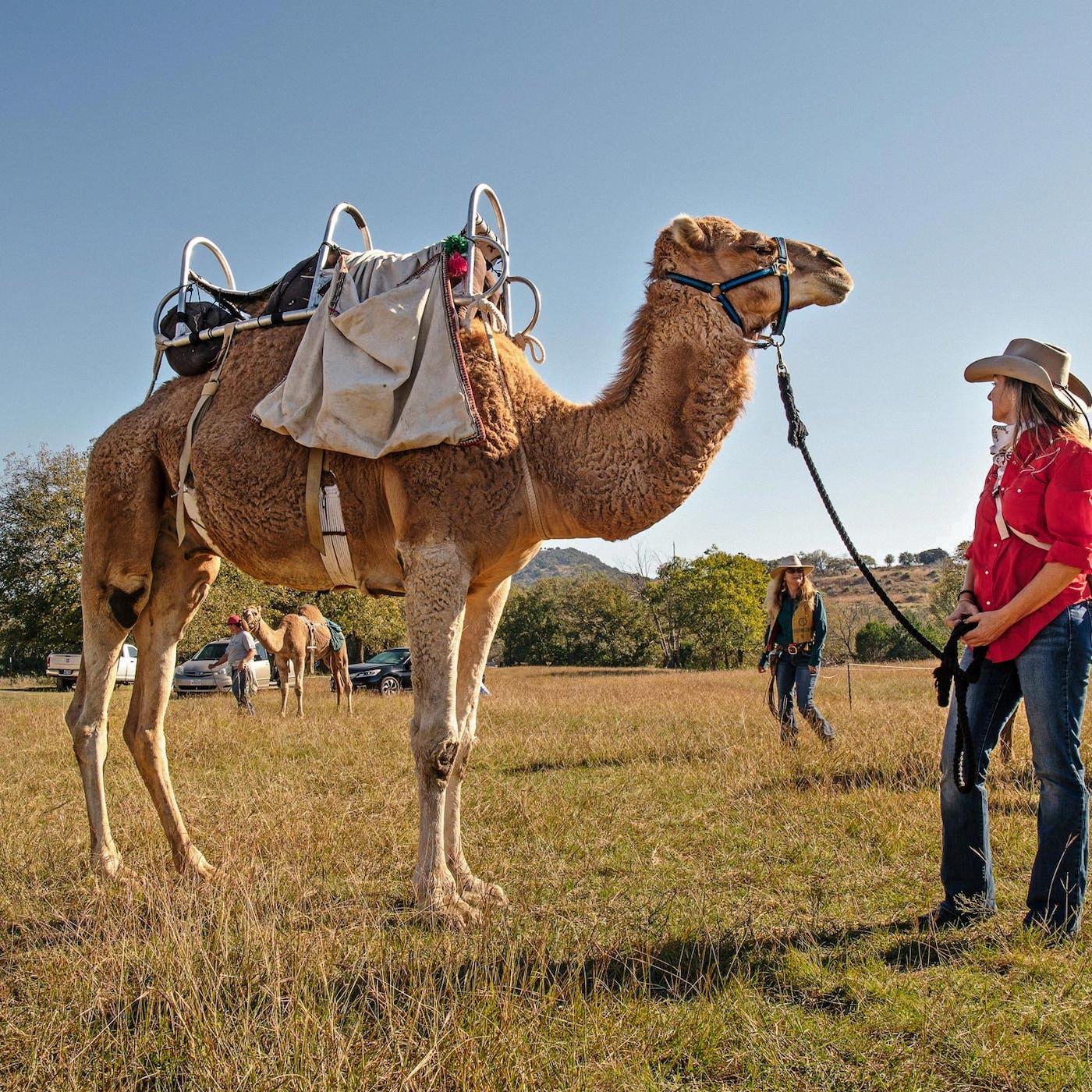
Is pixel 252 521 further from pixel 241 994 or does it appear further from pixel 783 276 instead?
pixel 783 276

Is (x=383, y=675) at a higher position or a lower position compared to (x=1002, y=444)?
lower

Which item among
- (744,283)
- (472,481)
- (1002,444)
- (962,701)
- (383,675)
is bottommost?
(383,675)

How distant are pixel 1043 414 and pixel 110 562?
16.4 ft

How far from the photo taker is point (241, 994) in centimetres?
302

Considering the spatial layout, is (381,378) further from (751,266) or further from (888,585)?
(888,585)

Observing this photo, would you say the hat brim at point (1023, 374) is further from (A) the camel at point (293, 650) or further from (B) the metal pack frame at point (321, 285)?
(A) the camel at point (293, 650)

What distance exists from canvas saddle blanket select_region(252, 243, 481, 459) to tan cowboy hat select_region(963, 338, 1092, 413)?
7.65 feet

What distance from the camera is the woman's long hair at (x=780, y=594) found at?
914cm

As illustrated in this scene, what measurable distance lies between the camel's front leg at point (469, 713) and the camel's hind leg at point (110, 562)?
2.05m

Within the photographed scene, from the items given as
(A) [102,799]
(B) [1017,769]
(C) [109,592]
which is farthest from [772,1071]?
(B) [1017,769]

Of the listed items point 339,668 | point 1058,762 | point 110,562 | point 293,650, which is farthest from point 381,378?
point 293,650

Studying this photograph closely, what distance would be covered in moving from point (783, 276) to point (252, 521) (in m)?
2.98

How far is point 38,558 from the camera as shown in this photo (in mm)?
32406

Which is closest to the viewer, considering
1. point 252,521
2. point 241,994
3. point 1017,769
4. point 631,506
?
point 241,994
